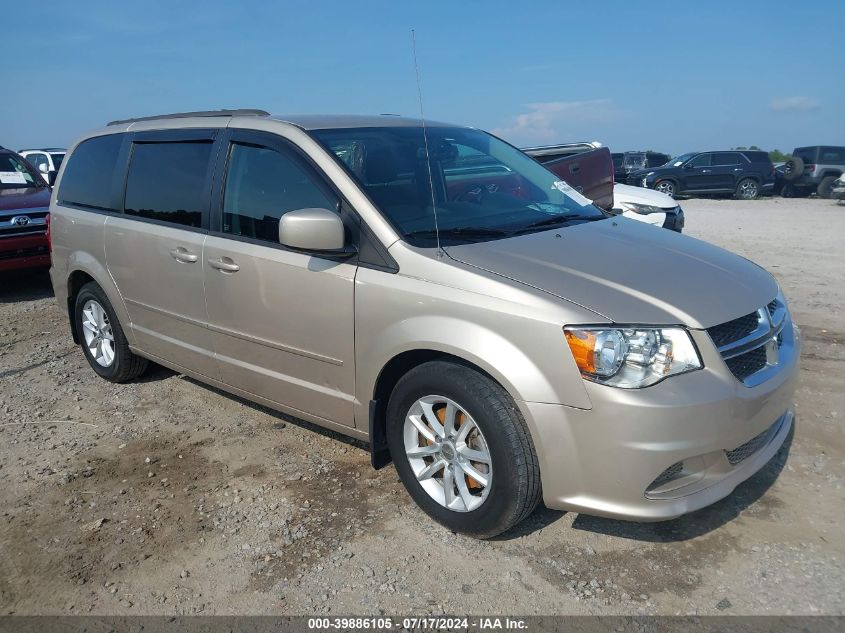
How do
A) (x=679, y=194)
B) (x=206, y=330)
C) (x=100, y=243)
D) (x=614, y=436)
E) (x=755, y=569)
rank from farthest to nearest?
(x=679, y=194) → (x=100, y=243) → (x=206, y=330) → (x=755, y=569) → (x=614, y=436)

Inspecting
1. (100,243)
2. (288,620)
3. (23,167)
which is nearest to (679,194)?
(23,167)

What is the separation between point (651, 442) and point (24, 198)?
852cm

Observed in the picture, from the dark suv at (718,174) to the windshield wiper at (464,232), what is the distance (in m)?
20.8

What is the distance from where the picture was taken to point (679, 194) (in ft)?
76.3

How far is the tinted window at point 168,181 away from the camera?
4.07 metres

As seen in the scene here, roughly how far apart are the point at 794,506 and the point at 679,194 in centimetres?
2165

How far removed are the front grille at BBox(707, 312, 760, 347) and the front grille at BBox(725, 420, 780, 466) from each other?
1.40ft

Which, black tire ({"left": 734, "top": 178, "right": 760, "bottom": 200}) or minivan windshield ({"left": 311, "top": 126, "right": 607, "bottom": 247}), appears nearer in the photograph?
minivan windshield ({"left": 311, "top": 126, "right": 607, "bottom": 247})

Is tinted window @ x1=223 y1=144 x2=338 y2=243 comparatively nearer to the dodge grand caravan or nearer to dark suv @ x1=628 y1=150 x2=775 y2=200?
the dodge grand caravan

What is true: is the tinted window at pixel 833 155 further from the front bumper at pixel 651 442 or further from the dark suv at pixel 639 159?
the front bumper at pixel 651 442

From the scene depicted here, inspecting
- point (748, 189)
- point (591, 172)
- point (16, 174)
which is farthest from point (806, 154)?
point (16, 174)

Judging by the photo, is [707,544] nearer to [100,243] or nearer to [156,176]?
[156,176]

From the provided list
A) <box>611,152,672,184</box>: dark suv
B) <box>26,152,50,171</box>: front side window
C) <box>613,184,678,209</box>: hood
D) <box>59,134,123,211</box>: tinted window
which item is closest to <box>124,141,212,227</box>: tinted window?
<box>59,134,123,211</box>: tinted window

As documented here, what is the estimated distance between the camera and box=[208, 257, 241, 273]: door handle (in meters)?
3.75
